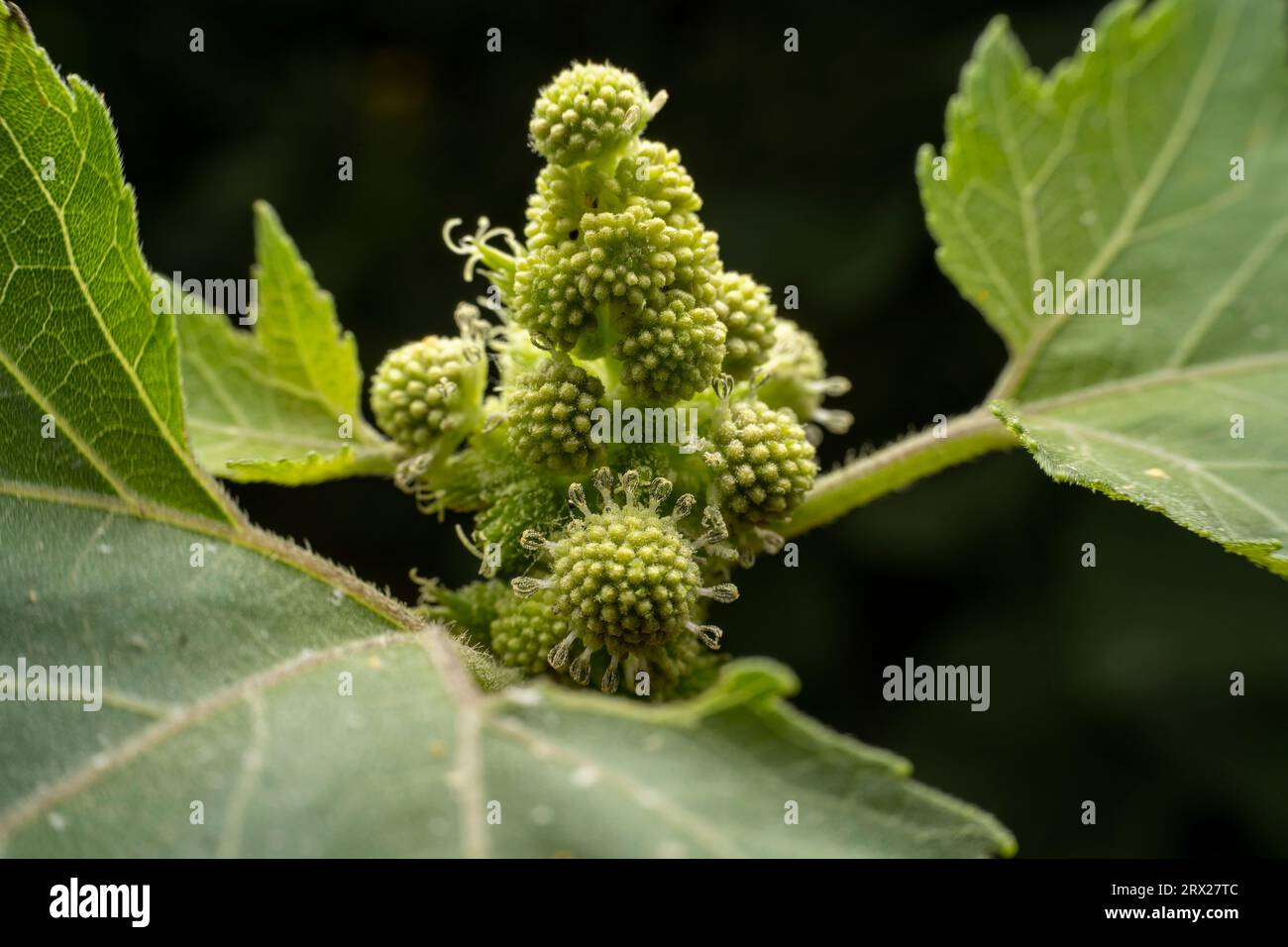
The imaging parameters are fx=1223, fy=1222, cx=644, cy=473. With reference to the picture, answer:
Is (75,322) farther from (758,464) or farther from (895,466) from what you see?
(895,466)

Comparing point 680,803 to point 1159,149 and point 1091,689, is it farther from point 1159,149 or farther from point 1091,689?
point 1091,689

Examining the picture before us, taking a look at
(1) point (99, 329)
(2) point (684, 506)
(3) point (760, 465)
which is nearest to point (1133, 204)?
(3) point (760, 465)

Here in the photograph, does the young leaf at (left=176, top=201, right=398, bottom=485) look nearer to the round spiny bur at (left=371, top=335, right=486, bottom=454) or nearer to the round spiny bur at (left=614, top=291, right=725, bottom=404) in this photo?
the round spiny bur at (left=371, top=335, right=486, bottom=454)

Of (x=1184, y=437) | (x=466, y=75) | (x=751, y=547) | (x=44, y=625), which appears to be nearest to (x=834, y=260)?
(x=466, y=75)

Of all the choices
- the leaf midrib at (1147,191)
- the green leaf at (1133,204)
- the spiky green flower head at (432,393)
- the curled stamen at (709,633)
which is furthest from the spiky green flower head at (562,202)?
the leaf midrib at (1147,191)

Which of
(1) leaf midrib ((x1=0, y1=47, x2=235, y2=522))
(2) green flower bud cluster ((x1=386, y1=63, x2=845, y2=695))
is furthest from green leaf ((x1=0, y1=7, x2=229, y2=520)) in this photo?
(2) green flower bud cluster ((x1=386, y1=63, x2=845, y2=695))

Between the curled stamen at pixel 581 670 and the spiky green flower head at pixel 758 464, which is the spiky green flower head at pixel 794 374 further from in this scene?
the curled stamen at pixel 581 670
